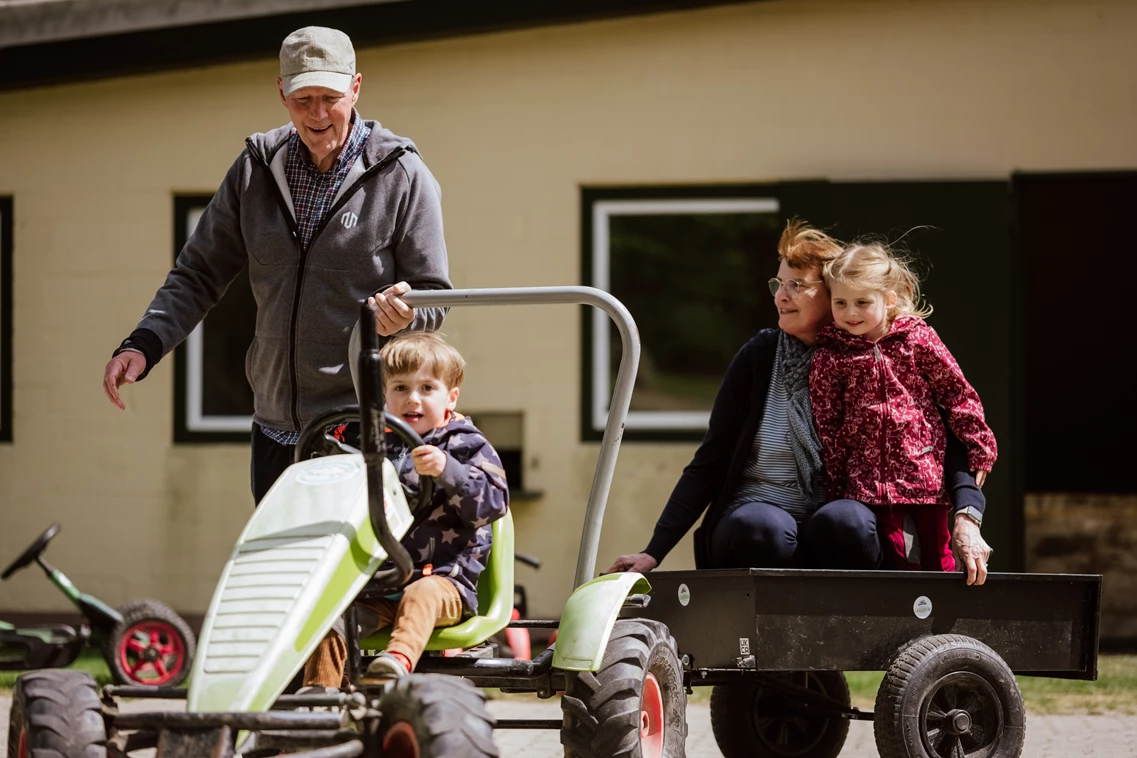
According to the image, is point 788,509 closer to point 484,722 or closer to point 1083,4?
point 484,722

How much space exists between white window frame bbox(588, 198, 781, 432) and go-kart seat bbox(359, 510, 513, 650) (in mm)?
4430

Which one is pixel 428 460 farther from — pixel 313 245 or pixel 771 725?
pixel 771 725

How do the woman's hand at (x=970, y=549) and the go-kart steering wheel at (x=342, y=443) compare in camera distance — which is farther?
the woman's hand at (x=970, y=549)

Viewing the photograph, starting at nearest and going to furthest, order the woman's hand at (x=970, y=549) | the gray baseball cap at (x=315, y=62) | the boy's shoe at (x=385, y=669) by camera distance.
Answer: the boy's shoe at (x=385, y=669) < the gray baseball cap at (x=315, y=62) < the woman's hand at (x=970, y=549)

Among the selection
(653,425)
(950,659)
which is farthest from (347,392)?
(653,425)

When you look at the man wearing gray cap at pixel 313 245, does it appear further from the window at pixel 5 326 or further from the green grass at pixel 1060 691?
the window at pixel 5 326

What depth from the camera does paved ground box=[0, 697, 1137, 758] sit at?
5.59m

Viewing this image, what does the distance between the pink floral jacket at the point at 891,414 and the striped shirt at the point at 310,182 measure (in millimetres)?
1409

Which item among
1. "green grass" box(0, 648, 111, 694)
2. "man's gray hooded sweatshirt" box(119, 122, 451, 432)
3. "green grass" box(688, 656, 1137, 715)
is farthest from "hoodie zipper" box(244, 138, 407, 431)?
"green grass" box(0, 648, 111, 694)

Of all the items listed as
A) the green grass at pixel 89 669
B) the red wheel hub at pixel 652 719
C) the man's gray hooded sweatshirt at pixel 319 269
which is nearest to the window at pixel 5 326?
the green grass at pixel 89 669

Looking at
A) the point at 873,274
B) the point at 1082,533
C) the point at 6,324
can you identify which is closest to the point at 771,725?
the point at 873,274

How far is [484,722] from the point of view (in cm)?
318

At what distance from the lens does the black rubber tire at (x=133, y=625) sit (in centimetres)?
721

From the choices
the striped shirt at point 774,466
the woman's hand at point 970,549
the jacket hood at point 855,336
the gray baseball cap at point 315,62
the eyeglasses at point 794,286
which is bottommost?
the woman's hand at point 970,549
